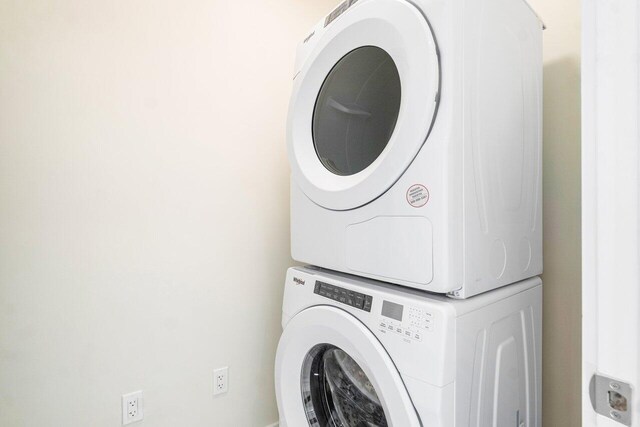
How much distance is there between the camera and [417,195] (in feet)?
2.62

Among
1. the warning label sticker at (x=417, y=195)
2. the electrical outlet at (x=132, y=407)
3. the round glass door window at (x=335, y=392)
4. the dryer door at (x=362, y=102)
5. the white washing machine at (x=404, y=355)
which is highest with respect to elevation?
the dryer door at (x=362, y=102)

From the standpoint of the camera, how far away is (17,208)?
1050 millimetres

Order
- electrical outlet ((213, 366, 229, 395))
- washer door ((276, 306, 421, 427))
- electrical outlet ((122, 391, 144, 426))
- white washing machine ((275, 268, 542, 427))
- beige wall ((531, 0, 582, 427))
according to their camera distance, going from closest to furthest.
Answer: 1. white washing machine ((275, 268, 542, 427))
2. washer door ((276, 306, 421, 427))
3. beige wall ((531, 0, 582, 427))
4. electrical outlet ((122, 391, 144, 426))
5. electrical outlet ((213, 366, 229, 395))

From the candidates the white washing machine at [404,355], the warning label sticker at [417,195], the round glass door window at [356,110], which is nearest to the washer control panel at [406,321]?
the white washing machine at [404,355]

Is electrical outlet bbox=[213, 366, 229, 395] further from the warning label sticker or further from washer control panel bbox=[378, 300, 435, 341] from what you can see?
the warning label sticker

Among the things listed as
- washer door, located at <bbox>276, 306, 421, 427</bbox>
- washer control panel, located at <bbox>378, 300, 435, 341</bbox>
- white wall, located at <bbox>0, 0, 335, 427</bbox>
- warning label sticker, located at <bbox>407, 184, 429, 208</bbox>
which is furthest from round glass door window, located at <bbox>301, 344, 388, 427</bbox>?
warning label sticker, located at <bbox>407, 184, 429, 208</bbox>

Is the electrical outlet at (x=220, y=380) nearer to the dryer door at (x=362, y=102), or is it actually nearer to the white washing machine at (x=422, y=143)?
the white washing machine at (x=422, y=143)

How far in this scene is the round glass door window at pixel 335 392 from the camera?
1060 millimetres

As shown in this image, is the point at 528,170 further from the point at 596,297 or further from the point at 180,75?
the point at 180,75

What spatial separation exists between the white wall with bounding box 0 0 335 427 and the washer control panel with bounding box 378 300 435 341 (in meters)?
0.83

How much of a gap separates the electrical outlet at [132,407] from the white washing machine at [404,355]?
54 centimetres

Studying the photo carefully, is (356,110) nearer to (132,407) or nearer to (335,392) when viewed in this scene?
(335,392)

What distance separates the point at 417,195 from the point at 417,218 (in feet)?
0.18

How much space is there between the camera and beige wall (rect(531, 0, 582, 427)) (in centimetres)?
110
